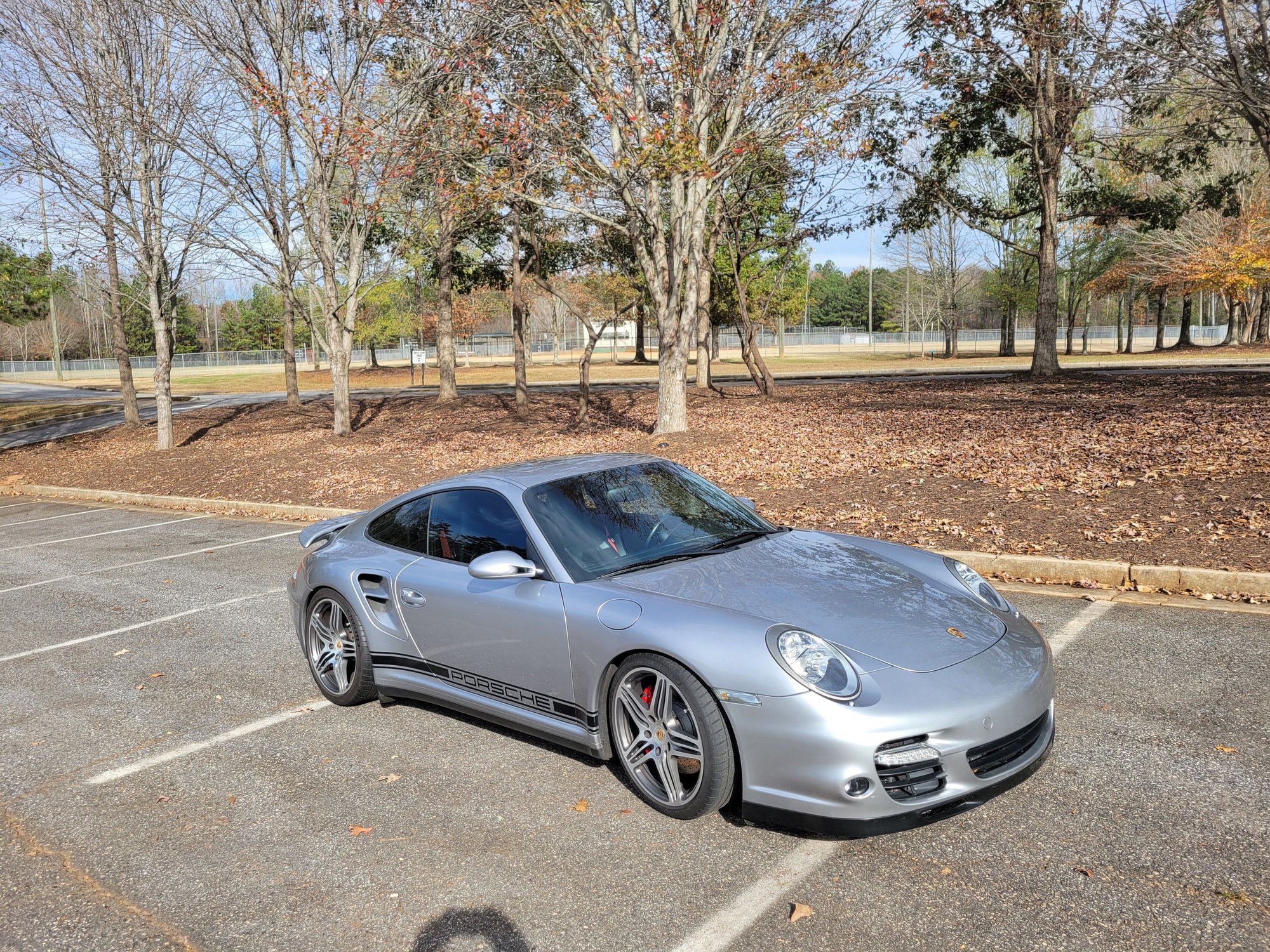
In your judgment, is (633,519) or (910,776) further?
(633,519)

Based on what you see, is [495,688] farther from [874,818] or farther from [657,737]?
[874,818]

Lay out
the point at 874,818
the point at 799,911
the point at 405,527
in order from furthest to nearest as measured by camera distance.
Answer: the point at 405,527
the point at 874,818
the point at 799,911

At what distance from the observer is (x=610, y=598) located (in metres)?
4.16

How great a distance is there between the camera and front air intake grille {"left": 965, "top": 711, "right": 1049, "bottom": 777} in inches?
138

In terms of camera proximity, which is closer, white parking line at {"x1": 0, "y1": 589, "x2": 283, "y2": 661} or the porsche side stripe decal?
the porsche side stripe decal

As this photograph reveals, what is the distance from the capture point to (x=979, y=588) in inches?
182

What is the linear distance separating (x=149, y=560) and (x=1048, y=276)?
20.6m

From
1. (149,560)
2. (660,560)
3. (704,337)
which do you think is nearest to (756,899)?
(660,560)

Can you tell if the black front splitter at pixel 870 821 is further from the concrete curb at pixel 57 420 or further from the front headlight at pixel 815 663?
the concrete curb at pixel 57 420

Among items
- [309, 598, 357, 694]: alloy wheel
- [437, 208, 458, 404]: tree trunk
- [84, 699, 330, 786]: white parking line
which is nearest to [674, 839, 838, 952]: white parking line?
[309, 598, 357, 694]: alloy wheel

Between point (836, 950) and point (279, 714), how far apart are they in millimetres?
3564

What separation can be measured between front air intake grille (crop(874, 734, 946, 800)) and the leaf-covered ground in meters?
4.88

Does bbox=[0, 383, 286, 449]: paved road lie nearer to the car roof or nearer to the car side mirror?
the car roof

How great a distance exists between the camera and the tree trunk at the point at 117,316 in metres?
20.1
